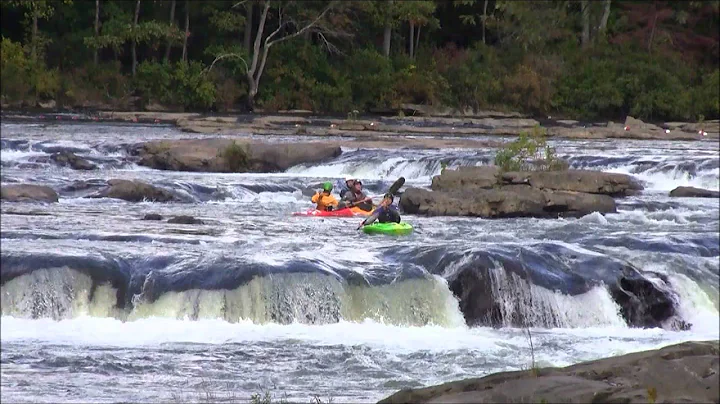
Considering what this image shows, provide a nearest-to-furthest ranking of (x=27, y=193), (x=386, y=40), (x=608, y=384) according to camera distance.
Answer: (x=608, y=384) → (x=27, y=193) → (x=386, y=40)

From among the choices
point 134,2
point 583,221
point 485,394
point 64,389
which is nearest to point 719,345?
point 485,394

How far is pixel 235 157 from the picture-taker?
26.2 m

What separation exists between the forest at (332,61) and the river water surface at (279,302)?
20.8 metres

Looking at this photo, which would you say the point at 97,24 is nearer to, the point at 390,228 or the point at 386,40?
the point at 386,40

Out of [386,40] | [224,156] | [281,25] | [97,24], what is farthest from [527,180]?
[97,24]

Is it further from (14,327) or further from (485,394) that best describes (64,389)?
(485,394)

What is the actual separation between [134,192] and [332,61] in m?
23.6

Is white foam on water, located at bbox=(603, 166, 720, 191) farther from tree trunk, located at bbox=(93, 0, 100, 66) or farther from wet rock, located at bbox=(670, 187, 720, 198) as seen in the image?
tree trunk, located at bbox=(93, 0, 100, 66)

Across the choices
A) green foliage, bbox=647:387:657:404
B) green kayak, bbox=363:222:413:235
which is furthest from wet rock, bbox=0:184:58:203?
green foliage, bbox=647:387:657:404

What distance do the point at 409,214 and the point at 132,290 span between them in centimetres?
757

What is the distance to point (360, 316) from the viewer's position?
13.6 m

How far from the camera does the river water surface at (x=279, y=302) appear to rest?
34.9 ft

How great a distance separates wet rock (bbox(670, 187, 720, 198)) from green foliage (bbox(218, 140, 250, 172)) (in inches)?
345

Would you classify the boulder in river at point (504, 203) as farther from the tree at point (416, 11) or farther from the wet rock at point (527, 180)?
the tree at point (416, 11)
